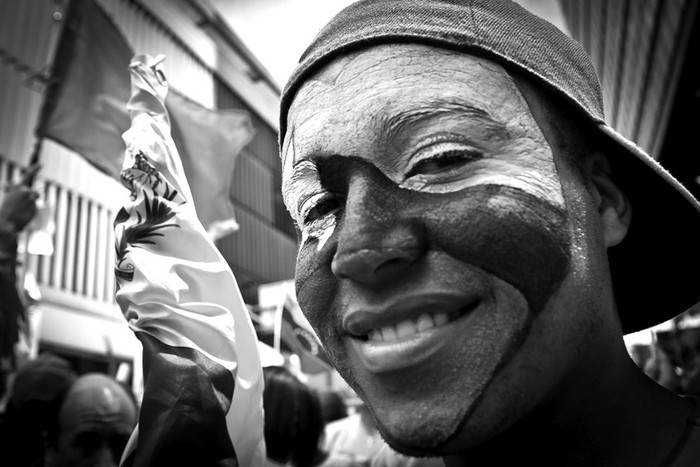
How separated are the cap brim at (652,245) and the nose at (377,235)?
42 centimetres

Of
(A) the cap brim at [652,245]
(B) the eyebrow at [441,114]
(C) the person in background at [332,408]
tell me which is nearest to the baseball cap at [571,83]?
(A) the cap brim at [652,245]

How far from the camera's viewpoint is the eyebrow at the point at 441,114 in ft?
3.45

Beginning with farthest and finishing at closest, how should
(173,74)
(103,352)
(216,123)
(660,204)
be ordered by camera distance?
(173,74), (103,352), (216,123), (660,204)

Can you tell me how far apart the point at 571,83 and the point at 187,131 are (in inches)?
120

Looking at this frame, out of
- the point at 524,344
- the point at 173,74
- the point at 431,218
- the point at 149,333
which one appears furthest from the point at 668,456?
the point at 173,74

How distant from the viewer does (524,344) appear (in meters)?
0.97

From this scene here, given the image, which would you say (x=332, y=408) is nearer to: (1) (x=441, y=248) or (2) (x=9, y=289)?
(2) (x=9, y=289)

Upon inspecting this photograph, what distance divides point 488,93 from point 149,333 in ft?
3.26

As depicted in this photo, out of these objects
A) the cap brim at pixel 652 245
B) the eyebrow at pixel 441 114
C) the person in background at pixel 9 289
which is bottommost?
the person in background at pixel 9 289

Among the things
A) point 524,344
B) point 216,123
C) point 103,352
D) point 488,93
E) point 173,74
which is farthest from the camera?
point 173,74

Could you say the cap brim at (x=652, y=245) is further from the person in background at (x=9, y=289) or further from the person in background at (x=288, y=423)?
the person in background at (x=9, y=289)

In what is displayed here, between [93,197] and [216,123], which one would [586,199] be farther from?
[93,197]

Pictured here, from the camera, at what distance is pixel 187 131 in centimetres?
384

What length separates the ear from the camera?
1.19m
